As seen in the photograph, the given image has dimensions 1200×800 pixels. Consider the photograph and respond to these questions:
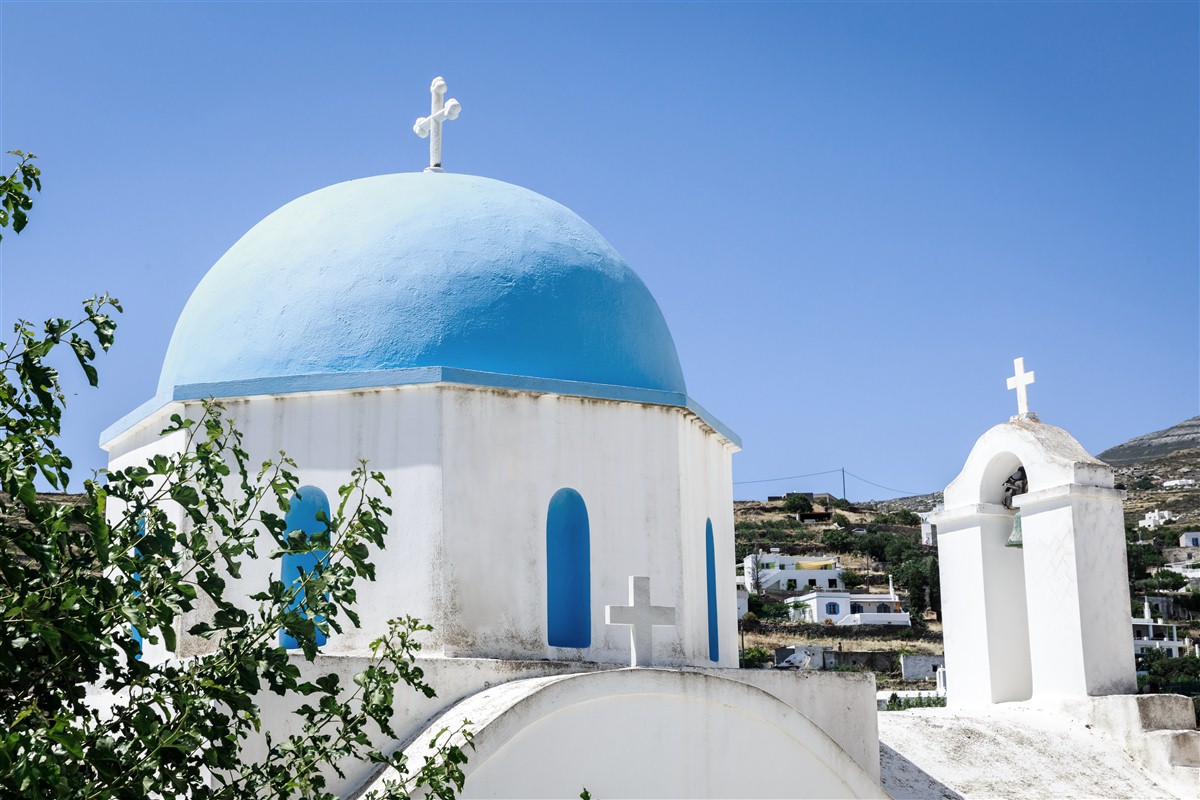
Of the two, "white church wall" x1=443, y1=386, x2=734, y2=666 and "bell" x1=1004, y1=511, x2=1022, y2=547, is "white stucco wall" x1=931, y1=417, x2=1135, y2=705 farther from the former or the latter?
"white church wall" x1=443, y1=386, x2=734, y2=666

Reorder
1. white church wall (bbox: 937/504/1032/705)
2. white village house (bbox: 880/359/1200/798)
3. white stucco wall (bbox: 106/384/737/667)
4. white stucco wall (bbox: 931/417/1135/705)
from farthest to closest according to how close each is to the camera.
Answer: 1. white church wall (bbox: 937/504/1032/705)
2. white stucco wall (bbox: 931/417/1135/705)
3. white village house (bbox: 880/359/1200/798)
4. white stucco wall (bbox: 106/384/737/667)

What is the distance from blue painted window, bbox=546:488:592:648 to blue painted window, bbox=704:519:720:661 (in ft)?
4.49

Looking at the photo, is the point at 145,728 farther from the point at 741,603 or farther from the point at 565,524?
the point at 741,603

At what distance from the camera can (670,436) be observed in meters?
8.29

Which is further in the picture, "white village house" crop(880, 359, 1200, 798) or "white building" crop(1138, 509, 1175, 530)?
"white building" crop(1138, 509, 1175, 530)

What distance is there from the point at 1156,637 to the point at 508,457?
36644 millimetres

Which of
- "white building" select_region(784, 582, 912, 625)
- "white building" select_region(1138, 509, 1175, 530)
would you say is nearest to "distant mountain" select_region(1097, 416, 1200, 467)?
"white building" select_region(1138, 509, 1175, 530)

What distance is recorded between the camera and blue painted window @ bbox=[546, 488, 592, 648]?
25.7 feet

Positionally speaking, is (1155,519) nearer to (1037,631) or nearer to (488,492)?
(1037,631)

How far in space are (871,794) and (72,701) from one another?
5531 millimetres

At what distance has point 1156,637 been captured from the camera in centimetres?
3881

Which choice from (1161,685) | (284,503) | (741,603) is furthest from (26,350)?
(741,603)

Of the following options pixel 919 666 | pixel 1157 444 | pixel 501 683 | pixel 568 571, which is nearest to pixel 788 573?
pixel 919 666

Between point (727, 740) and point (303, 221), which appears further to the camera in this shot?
point (303, 221)
